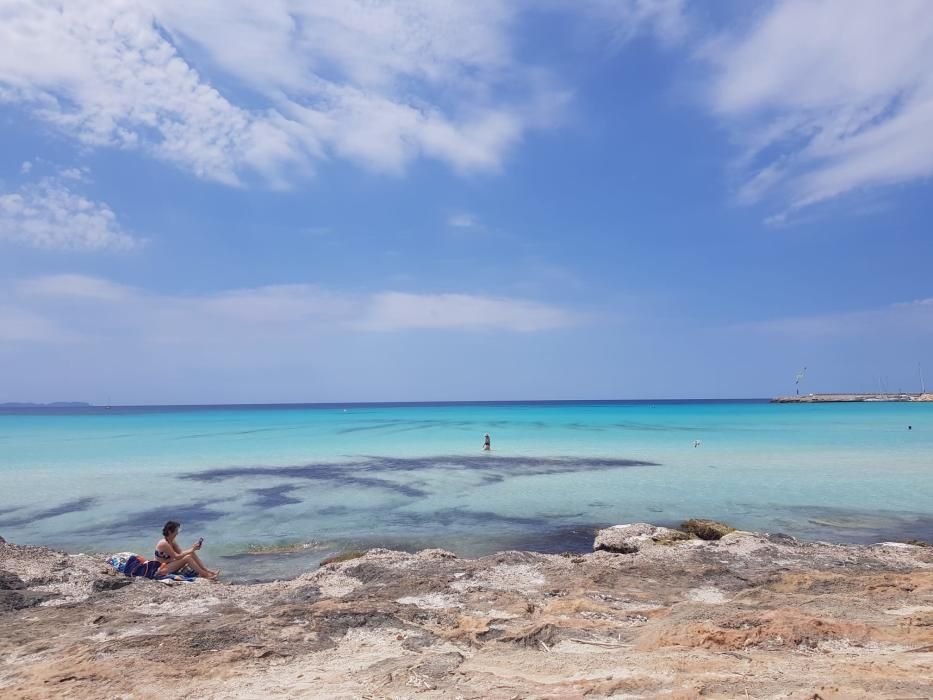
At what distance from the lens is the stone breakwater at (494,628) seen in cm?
557

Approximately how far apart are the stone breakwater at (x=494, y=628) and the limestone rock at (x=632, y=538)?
A: 4.01 feet

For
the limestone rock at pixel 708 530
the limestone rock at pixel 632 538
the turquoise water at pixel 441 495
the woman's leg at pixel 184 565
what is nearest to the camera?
the woman's leg at pixel 184 565

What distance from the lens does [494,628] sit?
24.1ft

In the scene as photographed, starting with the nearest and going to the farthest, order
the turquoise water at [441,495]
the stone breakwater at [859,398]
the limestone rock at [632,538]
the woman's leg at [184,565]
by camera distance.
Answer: the woman's leg at [184,565], the limestone rock at [632,538], the turquoise water at [441,495], the stone breakwater at [859,398]

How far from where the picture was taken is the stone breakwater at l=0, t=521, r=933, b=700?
5.57 metres

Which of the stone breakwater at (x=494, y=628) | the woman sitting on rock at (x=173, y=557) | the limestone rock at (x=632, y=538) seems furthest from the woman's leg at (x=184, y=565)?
the limestone rock at (x=632, y=538)

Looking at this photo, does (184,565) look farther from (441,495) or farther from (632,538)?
(441,495)

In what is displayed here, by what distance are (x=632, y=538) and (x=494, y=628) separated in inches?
253

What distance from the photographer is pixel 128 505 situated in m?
20.2

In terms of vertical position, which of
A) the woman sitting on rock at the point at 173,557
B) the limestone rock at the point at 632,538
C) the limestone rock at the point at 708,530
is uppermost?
the woman sitting on rock at the point at 173,557

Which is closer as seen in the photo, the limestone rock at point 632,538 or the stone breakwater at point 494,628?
the stone breakwater at point 494,628

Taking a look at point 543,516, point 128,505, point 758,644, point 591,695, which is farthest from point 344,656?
point 128,505

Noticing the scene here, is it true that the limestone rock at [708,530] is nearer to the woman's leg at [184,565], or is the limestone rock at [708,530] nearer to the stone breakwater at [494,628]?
the stone breakwater at [494,628]

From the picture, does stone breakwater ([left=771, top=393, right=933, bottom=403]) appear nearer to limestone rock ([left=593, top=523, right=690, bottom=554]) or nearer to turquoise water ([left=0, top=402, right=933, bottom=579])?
turquoise water ([left=0, top=402, right=933, bottom=579])
